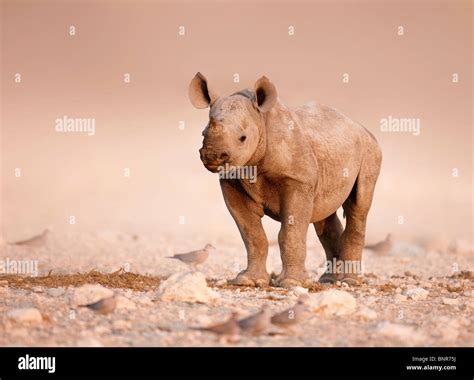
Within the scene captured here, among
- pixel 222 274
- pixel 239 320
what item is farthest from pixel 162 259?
pixel 239 320

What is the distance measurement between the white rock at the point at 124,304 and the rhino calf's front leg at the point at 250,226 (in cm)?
359

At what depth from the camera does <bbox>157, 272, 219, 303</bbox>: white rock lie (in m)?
10.5

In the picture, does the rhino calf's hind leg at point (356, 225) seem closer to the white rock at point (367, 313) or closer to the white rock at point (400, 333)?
the white rock at point (367, 313)

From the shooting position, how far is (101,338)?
849 centimetres

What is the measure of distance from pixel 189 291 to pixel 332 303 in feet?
5.32

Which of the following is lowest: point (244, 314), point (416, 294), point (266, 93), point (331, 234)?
point (416, 294)

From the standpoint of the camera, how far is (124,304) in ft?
32.4

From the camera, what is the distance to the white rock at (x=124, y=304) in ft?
32.3

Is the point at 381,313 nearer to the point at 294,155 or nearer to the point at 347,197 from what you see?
the point at 294,155

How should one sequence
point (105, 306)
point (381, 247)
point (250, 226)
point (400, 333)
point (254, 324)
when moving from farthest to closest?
point (381, 247) < point (250, 226) < point (105, 306) < point (400, 333) < point (254, 324)

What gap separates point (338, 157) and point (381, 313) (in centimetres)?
402

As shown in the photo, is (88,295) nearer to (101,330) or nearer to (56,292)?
(101,330)

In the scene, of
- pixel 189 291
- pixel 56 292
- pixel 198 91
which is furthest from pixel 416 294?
pixel 56 292

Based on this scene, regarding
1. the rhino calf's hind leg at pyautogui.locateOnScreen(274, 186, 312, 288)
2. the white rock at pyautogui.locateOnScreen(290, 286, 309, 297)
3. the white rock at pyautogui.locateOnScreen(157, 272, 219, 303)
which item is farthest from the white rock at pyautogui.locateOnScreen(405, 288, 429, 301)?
the white rock at pyautogui.locateOnScreen(157, 272, 219, 303)
